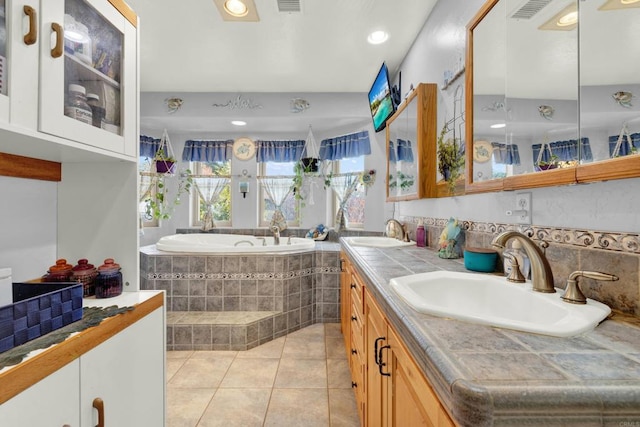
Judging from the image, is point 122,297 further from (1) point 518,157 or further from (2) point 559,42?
(2) point 559,42

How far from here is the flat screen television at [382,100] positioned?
2.69 meters

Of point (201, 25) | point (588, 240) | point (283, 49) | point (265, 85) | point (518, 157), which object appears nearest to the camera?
point (588, 240)

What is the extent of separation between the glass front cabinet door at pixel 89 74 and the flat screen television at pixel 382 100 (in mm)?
2045

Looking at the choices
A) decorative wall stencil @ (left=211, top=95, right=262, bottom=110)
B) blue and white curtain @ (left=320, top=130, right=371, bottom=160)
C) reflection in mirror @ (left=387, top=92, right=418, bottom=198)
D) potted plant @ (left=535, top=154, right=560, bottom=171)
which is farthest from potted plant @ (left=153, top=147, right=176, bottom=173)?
potted plant @ (left=535, top=154, right=560, bottom=171)

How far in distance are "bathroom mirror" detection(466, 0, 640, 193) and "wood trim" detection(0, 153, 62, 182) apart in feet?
5.72

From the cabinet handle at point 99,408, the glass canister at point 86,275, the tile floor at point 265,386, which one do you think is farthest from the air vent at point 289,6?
the tile floor at point 265,386

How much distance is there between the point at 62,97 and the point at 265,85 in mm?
2961

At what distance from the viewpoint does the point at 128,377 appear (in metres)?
1.05

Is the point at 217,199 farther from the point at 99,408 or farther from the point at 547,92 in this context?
the point at 547,92

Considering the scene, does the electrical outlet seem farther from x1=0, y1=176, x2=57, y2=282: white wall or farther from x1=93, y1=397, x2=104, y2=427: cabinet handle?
x1=0, y1=176, x2=57, y2=282: white wall

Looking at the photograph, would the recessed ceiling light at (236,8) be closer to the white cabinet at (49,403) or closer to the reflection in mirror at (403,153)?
the reflection in mirror at (403,153)

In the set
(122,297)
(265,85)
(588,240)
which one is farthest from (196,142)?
(588,240)

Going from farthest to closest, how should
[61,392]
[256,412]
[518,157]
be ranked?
[256,412]
[518,157]
[61,392]

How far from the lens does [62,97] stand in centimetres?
85
